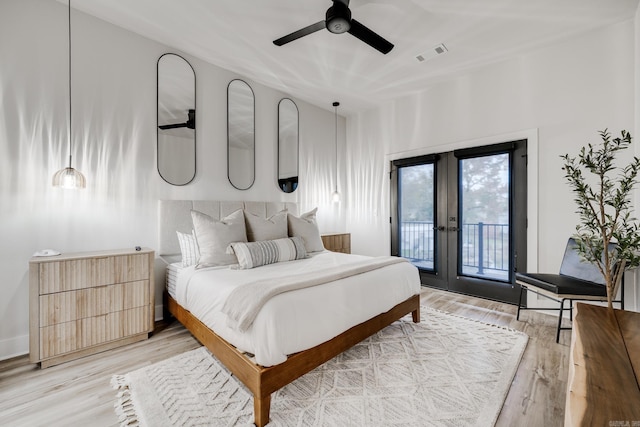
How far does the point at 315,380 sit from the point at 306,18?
311cm

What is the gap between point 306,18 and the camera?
2.70m

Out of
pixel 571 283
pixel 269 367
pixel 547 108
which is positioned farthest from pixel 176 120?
pixel 571 283

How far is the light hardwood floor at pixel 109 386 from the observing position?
1.65 m

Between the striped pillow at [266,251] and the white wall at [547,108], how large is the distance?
2.57 m

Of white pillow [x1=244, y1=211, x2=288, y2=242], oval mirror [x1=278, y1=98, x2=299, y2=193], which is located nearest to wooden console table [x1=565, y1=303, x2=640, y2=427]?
white pillow [x1=244, y1=211, x2=288, y2=242]

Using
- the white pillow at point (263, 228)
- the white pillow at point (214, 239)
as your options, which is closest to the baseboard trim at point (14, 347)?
the white pillow at point (214, 239)

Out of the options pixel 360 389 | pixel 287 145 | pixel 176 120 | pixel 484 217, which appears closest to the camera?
pixel 360 389

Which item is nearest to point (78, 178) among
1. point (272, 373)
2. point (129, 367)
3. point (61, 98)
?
point (61, 98)

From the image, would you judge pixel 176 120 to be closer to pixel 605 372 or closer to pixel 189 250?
pixel 189 250

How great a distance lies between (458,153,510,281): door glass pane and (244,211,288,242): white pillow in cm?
253

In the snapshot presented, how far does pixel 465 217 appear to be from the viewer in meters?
3.96

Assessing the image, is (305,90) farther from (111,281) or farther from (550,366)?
(550,366)

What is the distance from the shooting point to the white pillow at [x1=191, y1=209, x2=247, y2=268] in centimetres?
266

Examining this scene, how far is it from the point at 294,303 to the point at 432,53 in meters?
3.24
